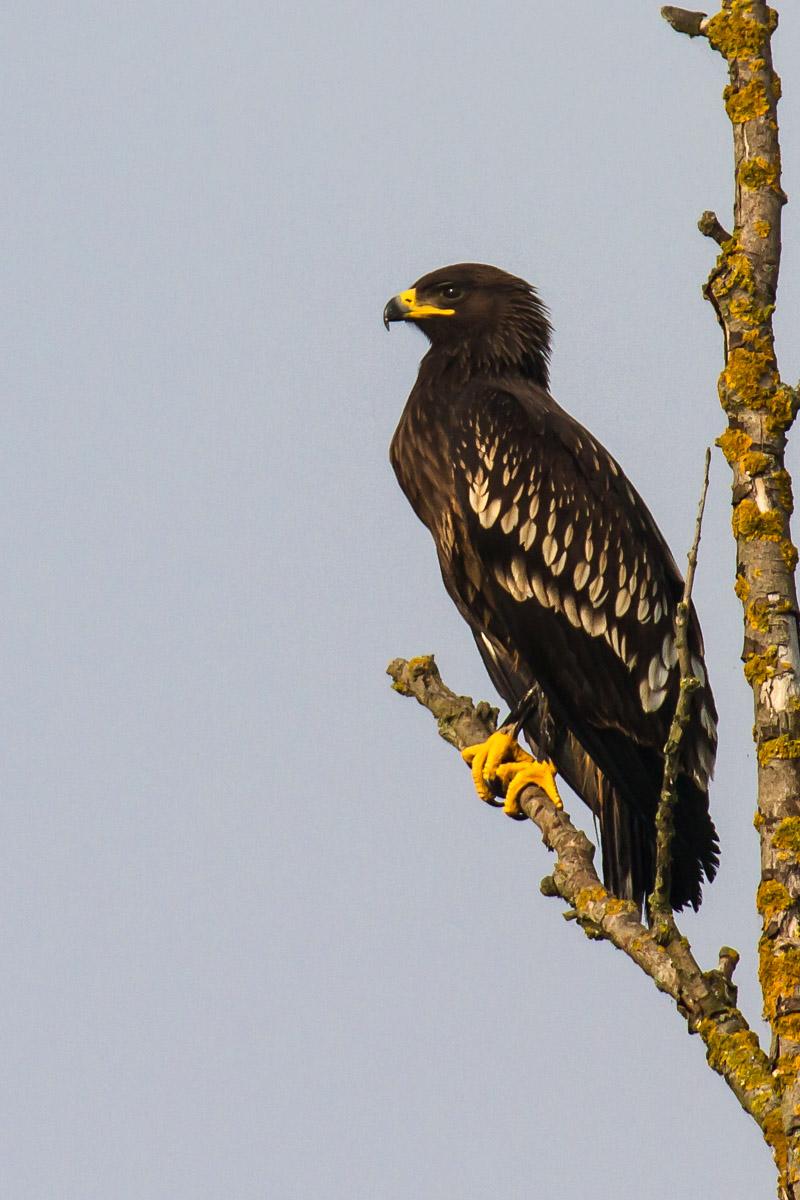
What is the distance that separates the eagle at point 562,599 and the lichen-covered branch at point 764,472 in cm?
191

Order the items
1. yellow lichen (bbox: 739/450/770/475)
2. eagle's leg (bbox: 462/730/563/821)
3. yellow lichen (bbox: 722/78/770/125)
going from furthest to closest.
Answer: eagle's leg (bbox: 462/730/563/821) → yellow lichen (bbox: 722/78/770/125) → yellow lichen (bbox: 739/450/770/475)

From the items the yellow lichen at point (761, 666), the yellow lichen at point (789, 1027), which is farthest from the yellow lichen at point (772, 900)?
the yellow lichen at point (761, 666)

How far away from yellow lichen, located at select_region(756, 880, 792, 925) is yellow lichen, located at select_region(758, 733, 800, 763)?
0.30 m

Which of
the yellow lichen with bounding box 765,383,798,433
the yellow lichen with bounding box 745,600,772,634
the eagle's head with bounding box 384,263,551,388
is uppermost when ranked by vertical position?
the eagle's head with bounding box 384,263,551,388

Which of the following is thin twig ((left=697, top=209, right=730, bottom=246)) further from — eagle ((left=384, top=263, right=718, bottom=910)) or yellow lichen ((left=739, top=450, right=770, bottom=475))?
eagle ((left=384, top=263, right=718, bottom=910))

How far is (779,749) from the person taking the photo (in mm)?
3916

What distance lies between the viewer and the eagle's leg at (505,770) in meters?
6.15

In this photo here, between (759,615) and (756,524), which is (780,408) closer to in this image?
(756,524)

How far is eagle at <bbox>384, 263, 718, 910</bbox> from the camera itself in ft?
20.6

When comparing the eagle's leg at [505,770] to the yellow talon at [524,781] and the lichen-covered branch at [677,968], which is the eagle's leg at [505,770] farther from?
the lichen-covered branch at [677,968]

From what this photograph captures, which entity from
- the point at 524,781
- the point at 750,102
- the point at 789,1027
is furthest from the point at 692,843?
the point at 750,102

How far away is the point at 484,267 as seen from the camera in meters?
7.77

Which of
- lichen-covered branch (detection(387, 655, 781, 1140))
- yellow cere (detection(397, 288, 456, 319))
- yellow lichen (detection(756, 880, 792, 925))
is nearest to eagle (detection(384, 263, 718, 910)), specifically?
yellow cere (detection(397, 288, 456, 319))

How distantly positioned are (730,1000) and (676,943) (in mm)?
183
